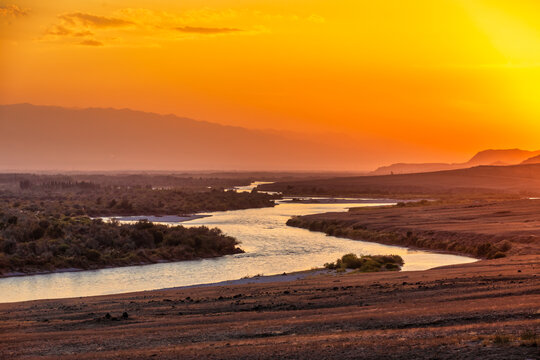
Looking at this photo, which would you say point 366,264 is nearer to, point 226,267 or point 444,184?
point 226,267

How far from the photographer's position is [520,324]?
48.6ft

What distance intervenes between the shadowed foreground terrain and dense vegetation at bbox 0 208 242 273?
16.2 metres

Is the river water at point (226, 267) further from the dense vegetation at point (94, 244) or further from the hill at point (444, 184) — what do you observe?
the hill at point (444, 184)

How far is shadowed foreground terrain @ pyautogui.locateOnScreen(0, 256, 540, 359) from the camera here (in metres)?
13.7

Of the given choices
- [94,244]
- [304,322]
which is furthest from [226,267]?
[304,322]

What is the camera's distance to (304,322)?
1758 centimetres

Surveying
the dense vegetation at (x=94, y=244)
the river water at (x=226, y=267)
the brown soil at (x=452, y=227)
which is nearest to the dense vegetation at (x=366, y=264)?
the river water at (x=226, y=267)

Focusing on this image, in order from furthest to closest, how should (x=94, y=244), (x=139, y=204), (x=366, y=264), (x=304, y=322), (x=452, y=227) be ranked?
(x=139, y=204) → (x=452, y=227) → (x=94, y=244) → (x=366, y=264) → (x=304, y=322)

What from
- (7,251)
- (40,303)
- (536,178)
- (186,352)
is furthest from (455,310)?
(536,178)

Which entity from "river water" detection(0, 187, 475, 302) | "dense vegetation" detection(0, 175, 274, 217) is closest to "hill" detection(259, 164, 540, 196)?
"dense vegetation" detection(0, 175, 274, 217)

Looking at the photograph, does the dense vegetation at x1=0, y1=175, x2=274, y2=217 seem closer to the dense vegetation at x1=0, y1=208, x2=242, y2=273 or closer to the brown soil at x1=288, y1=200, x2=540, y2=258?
the dense vegetation at x1=0, y1=208, x2=242, y2=273

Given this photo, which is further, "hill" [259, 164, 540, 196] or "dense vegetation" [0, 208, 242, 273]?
"hill" [259, 164, 540, 196]

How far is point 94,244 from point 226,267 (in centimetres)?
1097

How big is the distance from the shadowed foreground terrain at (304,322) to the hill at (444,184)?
392ft
